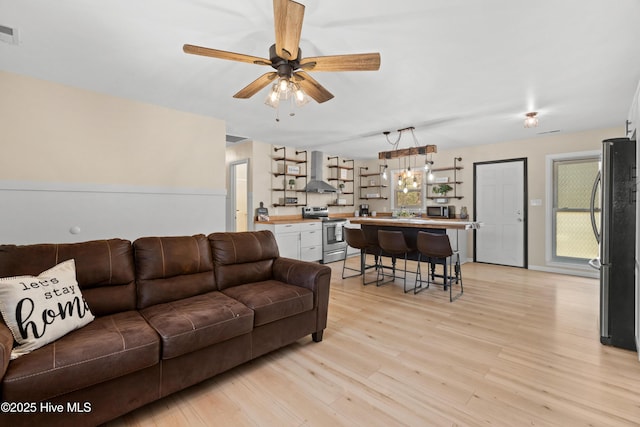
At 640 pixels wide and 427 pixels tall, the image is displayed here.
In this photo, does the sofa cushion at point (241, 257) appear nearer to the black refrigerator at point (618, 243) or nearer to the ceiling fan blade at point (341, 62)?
the ceiling fan blade at point (341, 62)

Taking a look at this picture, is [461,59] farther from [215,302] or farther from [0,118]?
[0,118]

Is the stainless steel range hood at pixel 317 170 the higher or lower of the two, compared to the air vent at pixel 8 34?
lower

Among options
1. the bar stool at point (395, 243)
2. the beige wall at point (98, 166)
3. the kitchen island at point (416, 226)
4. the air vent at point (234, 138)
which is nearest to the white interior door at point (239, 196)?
the air vent at point (234, 138)

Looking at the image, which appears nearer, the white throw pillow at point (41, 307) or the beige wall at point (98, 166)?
the white throw pillow at point (41, 307)

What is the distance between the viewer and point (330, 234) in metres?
6.17

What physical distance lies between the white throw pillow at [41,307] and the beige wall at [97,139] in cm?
188

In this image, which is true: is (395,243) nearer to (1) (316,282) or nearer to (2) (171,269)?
(1) (316,282)

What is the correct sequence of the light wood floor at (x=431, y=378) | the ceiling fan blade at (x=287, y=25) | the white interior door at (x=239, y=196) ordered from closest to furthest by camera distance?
the ceiling fan blade at (x=287, y=25) < the light wood floor at (x=431, y=378) < the white interior door at (x=239, y=196)

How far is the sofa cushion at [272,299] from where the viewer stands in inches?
86.7

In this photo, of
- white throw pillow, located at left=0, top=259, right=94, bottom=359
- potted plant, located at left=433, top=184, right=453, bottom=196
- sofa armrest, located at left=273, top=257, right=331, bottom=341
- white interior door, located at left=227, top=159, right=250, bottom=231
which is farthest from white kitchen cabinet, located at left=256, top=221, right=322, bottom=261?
white throw pillow, located at left=0, top=259, right=94, bottom=359

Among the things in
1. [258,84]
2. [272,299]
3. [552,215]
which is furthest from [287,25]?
[552,215]

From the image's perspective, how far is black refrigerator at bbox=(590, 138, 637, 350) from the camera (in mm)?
2506

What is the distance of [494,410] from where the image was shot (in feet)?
5.74

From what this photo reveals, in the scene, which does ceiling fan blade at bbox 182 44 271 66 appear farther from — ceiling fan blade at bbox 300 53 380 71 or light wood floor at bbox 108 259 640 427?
→ light wood floor at bbox 108 259 640 427
